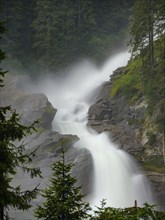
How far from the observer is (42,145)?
31.2 meters

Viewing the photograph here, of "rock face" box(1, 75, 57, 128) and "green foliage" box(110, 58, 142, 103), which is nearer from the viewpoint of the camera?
"rock face" box(1, 75, 57, 128)

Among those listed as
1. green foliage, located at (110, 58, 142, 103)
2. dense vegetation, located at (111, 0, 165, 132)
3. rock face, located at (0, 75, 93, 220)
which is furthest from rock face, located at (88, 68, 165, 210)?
rock face, located at (0, 75, 93, 220)

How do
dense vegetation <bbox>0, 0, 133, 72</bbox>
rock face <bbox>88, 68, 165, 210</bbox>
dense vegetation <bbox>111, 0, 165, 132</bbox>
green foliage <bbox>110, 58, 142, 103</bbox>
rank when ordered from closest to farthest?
rock face <bbox>88, 68, 165, 210</bbox>, dense vegetation <bbox>111, 0, 165, 132</bbox>, green foliage <bbox>110, 58, 142, 103</bbox>, dense vegetation <bbox>0, 0, 133, 72</bbox>

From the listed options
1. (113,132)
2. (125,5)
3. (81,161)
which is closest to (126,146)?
(113,132)

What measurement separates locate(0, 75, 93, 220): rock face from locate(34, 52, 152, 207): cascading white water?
1010 millimetres

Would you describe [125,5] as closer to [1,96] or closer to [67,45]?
[67,45]

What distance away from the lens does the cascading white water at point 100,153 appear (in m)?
27.9

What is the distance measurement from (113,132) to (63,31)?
25547mm

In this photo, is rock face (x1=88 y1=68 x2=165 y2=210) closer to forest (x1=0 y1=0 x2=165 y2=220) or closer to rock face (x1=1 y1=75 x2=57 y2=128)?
forest (x1=0 y1=0 x2=165 y2=220)

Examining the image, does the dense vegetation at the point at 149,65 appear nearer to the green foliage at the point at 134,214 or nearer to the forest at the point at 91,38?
the forest at the point at 91,38

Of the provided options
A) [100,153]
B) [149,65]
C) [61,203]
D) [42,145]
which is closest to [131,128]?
[100,153]

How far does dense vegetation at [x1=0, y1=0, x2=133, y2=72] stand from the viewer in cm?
5369

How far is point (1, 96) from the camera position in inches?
1609

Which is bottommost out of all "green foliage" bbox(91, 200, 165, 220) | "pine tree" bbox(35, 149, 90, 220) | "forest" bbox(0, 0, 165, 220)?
"green foliage" bbox(91, 200, 165, 220)
